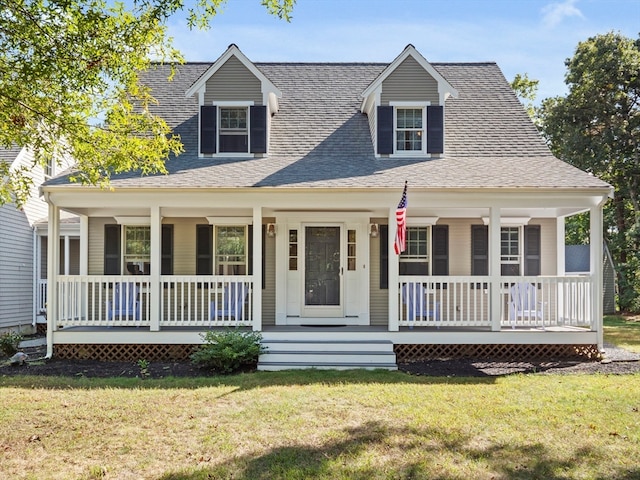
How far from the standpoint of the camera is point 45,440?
555 cm

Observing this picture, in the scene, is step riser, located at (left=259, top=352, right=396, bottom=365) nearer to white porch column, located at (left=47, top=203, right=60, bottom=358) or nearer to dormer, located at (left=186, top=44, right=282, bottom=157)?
white porch column, located at (left=47, top=203, right=60, bottom=358)

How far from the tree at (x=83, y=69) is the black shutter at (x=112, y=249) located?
15.9 ft

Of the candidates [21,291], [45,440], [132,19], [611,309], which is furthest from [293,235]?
[611,309]

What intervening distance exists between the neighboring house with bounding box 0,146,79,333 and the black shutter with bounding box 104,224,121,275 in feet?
11.9

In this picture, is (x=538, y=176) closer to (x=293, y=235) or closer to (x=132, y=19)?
(x=293, y=235)

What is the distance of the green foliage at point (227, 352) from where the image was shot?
353 inches

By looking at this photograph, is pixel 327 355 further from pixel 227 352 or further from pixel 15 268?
pixel 15 268

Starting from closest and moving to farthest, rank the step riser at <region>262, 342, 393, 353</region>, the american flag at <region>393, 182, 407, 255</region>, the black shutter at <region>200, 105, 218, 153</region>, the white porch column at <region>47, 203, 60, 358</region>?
the american flag at <region>393, 182, 407, 255</region>
the step riser at <region>262, 342, 393, 353</region>
the white porch column at <region>47, 203, 60, 358</region>
the black shutter at <region>200, 105, 218, 153</region>

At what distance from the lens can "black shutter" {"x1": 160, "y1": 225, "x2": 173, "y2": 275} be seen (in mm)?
12320

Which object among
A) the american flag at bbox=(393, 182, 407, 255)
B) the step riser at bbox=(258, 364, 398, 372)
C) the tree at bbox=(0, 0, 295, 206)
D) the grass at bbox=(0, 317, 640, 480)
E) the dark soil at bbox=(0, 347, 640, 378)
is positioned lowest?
the dark soil at bbox=(0, 347, 640, 378)

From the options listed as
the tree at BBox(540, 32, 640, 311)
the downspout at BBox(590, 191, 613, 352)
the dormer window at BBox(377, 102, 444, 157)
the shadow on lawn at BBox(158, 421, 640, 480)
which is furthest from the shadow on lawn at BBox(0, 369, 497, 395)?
the tree at BBox(540, 32, 640, 311)

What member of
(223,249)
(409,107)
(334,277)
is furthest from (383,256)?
(223,249)

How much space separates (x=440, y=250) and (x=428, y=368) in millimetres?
3740

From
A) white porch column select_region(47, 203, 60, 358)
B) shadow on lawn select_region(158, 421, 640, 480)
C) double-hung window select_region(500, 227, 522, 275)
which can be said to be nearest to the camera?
shadow on lawn select_region(158, 421, 640, 480)
